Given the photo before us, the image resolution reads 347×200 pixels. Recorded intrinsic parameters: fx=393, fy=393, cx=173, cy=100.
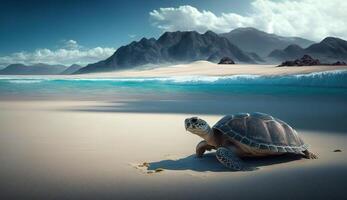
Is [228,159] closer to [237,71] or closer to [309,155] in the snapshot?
[309,155]

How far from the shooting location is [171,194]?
13.0 ft

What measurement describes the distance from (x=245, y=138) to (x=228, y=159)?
459 millimetres

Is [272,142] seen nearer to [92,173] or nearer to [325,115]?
[92,173]

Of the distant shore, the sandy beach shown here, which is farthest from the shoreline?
the sandy beach

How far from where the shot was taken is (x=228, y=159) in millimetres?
4957

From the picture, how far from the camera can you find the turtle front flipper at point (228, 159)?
4.93m

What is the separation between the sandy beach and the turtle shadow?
1cm

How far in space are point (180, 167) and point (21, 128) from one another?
15.1 ft

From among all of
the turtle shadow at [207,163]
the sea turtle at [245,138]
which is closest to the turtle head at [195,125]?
the sea turtle at [245,138]

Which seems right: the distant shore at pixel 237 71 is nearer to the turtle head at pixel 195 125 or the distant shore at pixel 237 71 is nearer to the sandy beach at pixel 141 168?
the sandy beach at pixel 141 168

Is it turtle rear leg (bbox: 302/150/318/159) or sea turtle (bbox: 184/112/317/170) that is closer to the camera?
sea turtle (bbox: 184/112/317/170)

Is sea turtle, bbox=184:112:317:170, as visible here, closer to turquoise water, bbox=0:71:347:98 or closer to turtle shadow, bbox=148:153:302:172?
turtle shadow, bbox=148:153:302:172

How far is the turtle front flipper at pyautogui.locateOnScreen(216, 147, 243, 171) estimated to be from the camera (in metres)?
4.93

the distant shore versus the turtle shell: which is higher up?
the distant shore
